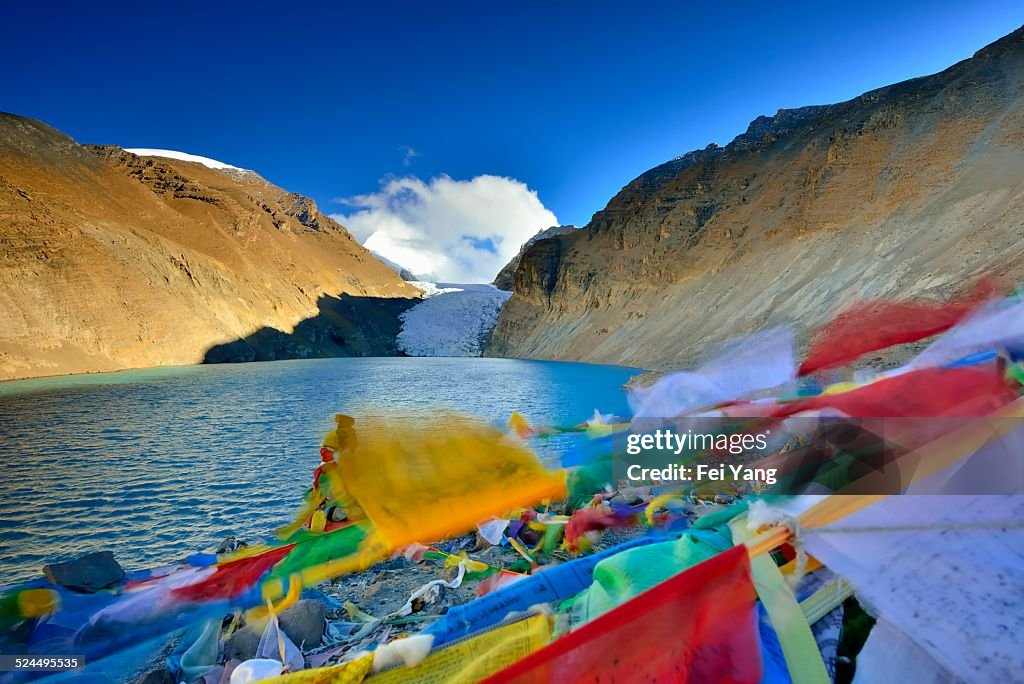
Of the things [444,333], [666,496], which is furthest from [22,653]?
[444,333]

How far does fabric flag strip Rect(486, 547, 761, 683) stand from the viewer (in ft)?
4.57

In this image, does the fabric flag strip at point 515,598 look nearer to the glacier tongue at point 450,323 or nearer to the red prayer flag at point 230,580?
the red prayer flag at point 230,580

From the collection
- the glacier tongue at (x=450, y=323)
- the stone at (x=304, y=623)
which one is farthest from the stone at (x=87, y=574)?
the glacier tongue at (x=450, y=323)

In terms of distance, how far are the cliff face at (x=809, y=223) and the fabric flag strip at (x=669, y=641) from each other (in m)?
16.3

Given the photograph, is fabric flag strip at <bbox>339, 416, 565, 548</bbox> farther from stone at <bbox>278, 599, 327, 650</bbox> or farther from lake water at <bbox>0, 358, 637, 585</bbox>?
stone at <bbox>278, 599, 327, 650</bbox>

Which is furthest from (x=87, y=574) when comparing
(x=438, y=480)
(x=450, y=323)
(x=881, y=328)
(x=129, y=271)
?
(x=450, y=323)

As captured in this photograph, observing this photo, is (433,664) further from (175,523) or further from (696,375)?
(175,523)

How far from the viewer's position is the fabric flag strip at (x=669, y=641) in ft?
4.57

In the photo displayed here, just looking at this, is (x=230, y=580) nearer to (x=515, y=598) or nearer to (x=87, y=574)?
(x=87, y=574)

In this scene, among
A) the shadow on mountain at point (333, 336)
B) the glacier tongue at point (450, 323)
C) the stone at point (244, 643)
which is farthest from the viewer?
the glacier tongue at point (450, 323)

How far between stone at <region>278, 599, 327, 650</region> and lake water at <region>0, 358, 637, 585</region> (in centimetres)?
284

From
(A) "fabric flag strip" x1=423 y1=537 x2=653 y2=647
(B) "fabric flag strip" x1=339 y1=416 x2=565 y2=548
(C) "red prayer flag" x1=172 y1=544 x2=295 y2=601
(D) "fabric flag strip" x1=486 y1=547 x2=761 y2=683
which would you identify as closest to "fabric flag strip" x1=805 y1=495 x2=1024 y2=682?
(D) "fabric flag strip" x1=486 y1=547 x2=761 y2=683

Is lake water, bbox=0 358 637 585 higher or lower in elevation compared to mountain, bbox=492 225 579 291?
lower

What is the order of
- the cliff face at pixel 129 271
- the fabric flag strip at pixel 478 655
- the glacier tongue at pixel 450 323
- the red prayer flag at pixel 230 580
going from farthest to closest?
the glacier tongue at pixel 450 323 < the cliff face at pixel 129 271 < the red prayer flag at pixel 230 580 < the fabric flag strip at pixel 478 655
